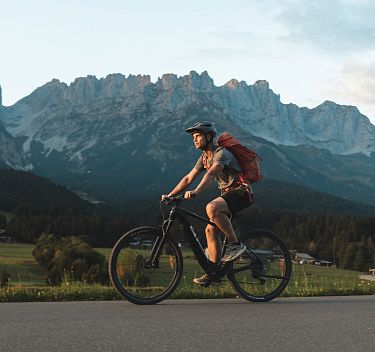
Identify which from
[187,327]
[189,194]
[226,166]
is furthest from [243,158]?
[187,327]

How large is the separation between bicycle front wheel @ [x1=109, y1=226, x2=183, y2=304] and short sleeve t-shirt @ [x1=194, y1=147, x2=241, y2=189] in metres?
1.38

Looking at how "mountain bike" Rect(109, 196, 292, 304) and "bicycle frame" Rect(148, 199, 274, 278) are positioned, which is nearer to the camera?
"mountain bike" Rect(109, 196, 292, 304)

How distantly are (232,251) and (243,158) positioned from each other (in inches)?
63.0

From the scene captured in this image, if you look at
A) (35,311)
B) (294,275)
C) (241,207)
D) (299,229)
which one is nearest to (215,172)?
(241,207)

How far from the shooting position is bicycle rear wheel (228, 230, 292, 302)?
10.1 m

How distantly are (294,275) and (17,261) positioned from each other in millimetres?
92511

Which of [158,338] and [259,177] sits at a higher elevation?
[259,177]

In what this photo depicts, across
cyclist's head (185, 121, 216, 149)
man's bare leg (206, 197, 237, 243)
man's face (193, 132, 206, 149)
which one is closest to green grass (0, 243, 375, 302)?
man's bare leg (206, 197, 237, 243)

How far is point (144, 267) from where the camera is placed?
31.1 ft

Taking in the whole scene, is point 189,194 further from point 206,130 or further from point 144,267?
A: point 144,267

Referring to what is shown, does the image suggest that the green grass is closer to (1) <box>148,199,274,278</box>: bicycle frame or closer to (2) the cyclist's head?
(1) <box>148,199,274,278</box>: bicycle frame

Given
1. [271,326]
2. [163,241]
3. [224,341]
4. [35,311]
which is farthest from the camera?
[163,241]

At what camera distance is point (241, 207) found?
991 centimetres

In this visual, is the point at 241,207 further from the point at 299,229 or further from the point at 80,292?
the point at 299,229
